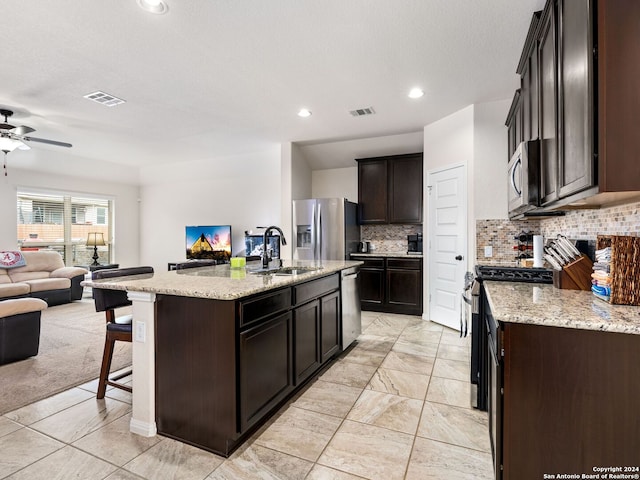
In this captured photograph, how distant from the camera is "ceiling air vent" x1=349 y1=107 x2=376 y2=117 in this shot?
4105 mm

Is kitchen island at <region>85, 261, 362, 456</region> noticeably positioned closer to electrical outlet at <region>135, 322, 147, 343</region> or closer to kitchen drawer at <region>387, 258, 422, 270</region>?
electrical outlet at <region>135, 322, 147, 343</region>

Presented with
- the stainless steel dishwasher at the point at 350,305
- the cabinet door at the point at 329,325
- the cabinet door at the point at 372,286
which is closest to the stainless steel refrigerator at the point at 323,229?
the cabinet door at the point at 372,286

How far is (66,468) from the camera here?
1.74 metres

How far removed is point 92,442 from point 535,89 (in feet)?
11.6

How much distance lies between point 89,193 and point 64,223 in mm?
787

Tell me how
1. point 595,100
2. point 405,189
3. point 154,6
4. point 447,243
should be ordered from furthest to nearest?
1. point 405,189
2. point 447,243
3. point 154,6
4. point 595,100

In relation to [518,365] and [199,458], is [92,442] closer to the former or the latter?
[199,458]

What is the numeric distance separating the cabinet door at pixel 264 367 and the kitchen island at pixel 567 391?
128 centimetres

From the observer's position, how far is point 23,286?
496cm

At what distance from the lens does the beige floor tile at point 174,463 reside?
66.5 inches

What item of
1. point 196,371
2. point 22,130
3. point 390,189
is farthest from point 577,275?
point 22,130

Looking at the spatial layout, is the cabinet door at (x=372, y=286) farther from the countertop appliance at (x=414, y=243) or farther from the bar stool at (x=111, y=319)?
the bar stool at (x=111, y=319)

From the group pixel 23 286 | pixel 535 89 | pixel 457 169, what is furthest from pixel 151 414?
pixel 23 286

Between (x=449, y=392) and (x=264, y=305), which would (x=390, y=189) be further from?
(x=264, y=305)
